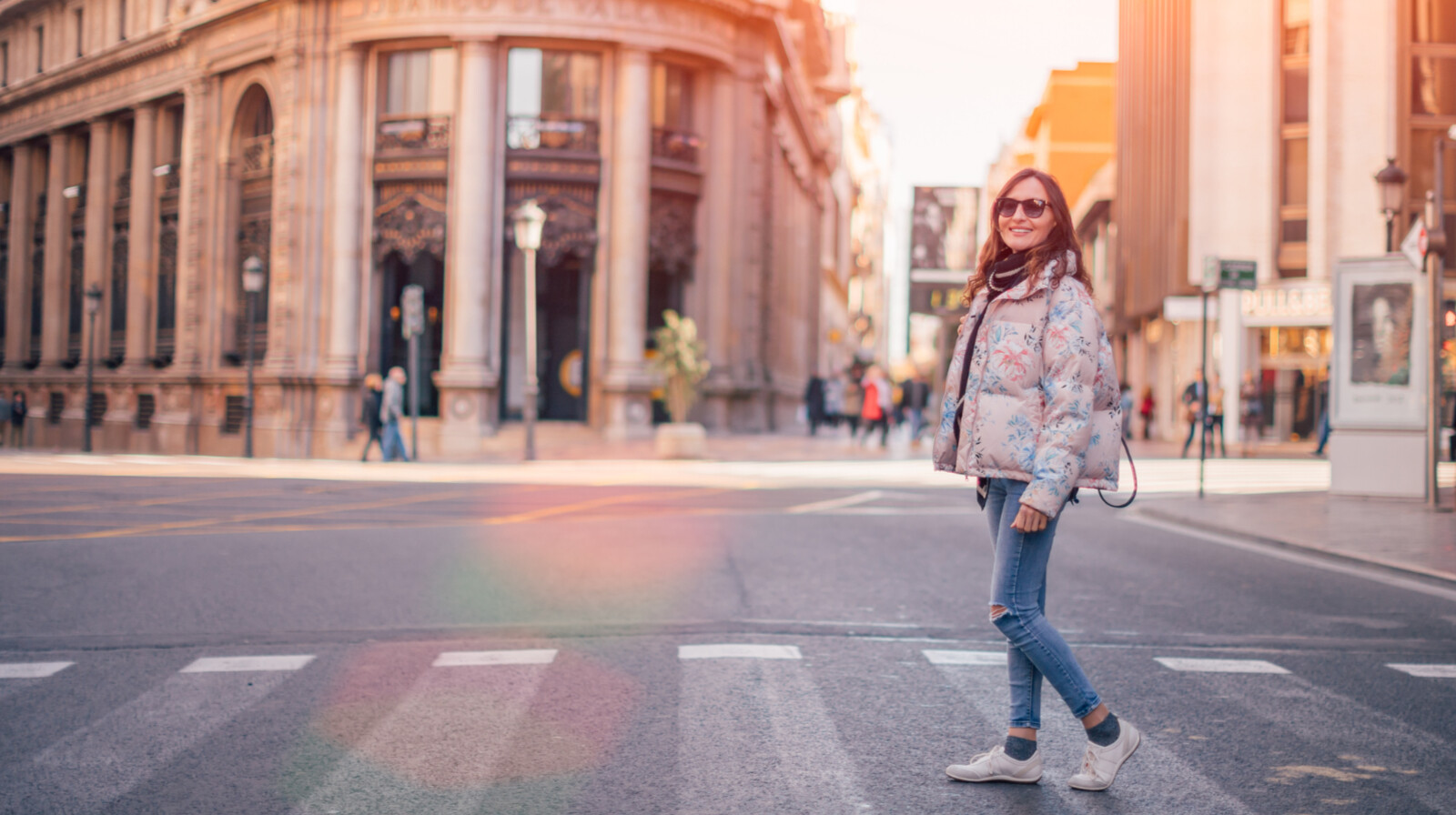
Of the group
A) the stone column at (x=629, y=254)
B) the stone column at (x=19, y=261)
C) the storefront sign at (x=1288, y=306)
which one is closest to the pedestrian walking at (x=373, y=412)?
the stone column at (x=629, y=254)

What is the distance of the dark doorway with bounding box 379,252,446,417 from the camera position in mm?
33594

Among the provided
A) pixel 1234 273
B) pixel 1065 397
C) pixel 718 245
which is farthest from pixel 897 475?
pixel 1065 397

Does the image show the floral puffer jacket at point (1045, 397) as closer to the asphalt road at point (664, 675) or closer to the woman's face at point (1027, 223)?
the woman's face at point (1027, 223)

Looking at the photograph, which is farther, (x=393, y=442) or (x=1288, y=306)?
(x=1288, y=306)

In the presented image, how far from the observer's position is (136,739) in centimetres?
482

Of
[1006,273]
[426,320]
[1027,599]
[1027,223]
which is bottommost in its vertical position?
[1027,599]

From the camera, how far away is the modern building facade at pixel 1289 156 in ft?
117

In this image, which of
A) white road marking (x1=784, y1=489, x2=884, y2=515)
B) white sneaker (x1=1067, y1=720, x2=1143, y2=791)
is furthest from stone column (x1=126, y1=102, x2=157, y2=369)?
white sneaker (x1=1067, y1=720, x2=1143, y2=791)

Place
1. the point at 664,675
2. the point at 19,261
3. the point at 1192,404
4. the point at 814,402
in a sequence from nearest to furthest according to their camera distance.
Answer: the point at 664,675, the point at 1192,404, the point at 814,402, the point at 19,261

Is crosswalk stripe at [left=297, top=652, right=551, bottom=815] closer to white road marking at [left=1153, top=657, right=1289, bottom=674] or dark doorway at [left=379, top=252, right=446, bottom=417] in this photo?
white road marking at [left=1153, top=657, right=1289, bottom=674]

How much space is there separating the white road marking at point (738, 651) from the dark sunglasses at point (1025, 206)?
111 inches

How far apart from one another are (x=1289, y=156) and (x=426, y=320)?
78.3 ft

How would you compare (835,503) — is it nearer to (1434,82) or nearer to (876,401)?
(876,401)

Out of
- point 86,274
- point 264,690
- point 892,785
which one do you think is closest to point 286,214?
point 86,274
